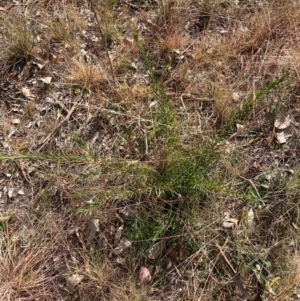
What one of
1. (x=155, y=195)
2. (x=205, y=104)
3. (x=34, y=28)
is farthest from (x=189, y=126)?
(x=34, y=28)

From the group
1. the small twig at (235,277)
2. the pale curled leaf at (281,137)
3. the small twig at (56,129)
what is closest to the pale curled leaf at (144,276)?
the small twig at (235,277)

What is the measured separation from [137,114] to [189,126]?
0.32 metres

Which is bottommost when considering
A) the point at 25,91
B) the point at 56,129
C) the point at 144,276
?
the point at 144,276

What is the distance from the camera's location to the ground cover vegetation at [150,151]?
2.05 m

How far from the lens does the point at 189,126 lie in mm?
2305

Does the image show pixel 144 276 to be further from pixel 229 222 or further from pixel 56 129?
pixel 56 129

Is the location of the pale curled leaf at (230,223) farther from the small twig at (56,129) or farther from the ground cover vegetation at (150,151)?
the small twig at (56,129)

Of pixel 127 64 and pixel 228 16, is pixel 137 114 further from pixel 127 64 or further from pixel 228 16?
pixel 228 16

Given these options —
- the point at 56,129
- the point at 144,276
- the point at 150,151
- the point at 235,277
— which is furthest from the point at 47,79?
the point at 235,277

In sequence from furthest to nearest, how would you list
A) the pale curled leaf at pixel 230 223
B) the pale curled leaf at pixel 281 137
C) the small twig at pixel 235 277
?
the pale curled leaf at pixel 281 137
the pale curled leaf at pixel 230 223
the small twig at pixel 235 277

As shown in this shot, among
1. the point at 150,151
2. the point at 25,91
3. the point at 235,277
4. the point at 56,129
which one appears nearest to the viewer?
the point at 235,277

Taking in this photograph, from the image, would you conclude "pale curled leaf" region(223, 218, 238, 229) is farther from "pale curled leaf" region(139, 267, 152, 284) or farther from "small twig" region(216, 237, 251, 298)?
"pale curled leaf" region(139, 267, 152, 284)

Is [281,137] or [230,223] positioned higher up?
[281,137]

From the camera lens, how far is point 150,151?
88.1 inches
